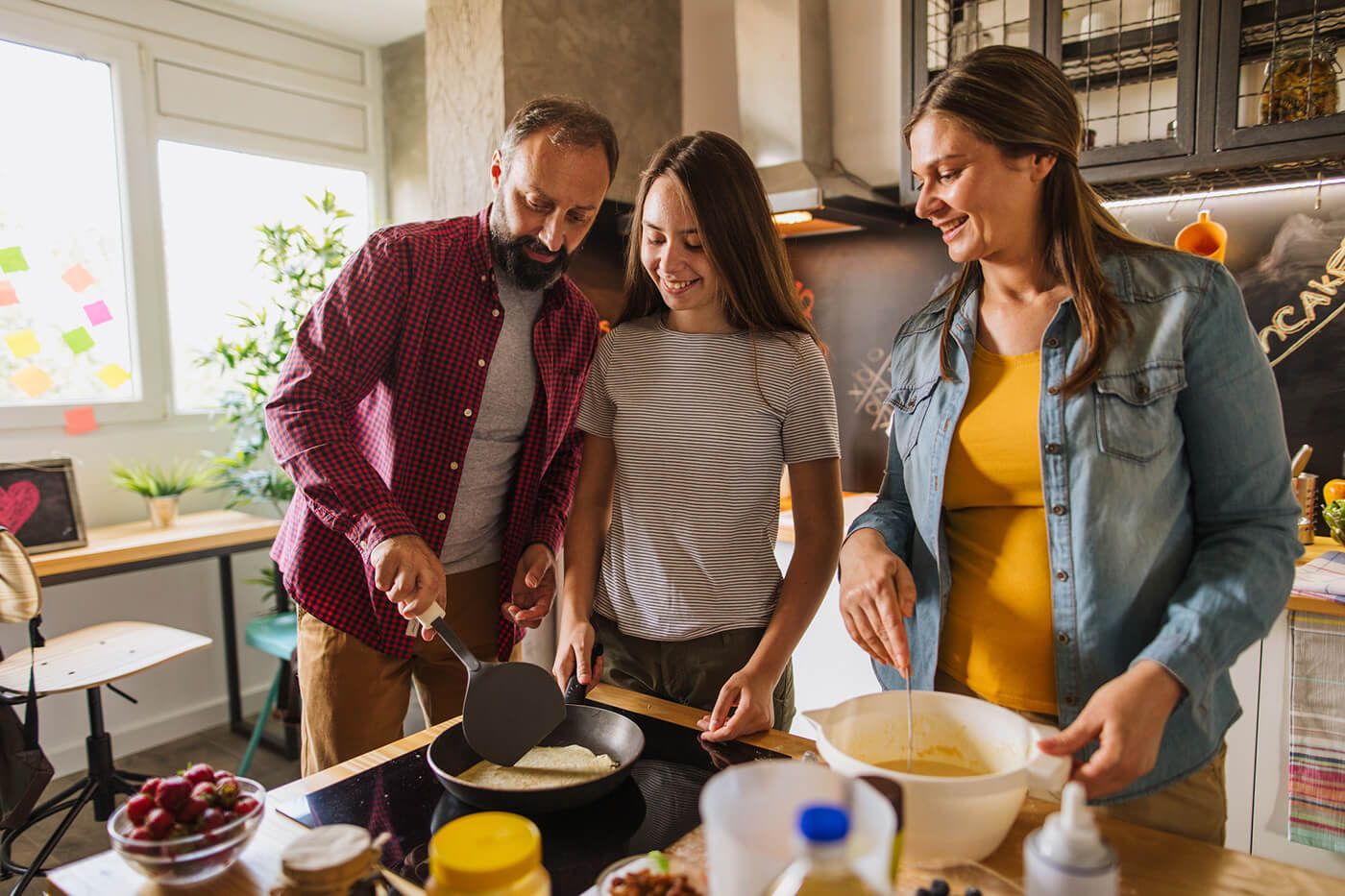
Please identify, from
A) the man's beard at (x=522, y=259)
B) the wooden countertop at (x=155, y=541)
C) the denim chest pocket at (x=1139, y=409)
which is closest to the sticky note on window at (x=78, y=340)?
the wooden countertop at (x=155, y=541)

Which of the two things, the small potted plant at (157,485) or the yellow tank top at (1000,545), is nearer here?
the yellow tank top at (1000,545)

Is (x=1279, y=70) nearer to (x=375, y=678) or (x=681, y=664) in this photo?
(x=681, y=664)

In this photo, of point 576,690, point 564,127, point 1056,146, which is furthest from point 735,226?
point 576,690

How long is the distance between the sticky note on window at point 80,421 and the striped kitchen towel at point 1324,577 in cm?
342

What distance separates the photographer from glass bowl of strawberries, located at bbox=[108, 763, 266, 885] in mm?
812

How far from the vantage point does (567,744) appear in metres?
1.13

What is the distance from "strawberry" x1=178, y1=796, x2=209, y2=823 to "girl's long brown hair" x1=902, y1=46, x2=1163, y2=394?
977 mm

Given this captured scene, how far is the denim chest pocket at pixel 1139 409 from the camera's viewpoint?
0.99m

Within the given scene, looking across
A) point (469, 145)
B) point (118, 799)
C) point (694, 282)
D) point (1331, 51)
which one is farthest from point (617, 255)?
point (118, 799)

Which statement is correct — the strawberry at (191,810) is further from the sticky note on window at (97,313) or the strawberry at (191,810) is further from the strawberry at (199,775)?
the sticky note on window at (97,313)

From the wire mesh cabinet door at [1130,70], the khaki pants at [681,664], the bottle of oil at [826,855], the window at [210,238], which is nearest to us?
the bottle of oil at [826,855]

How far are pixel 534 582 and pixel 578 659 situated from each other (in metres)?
0.22

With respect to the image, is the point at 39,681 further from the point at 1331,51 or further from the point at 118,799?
the point at 1331,51

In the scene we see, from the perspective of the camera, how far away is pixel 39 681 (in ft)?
7.49
